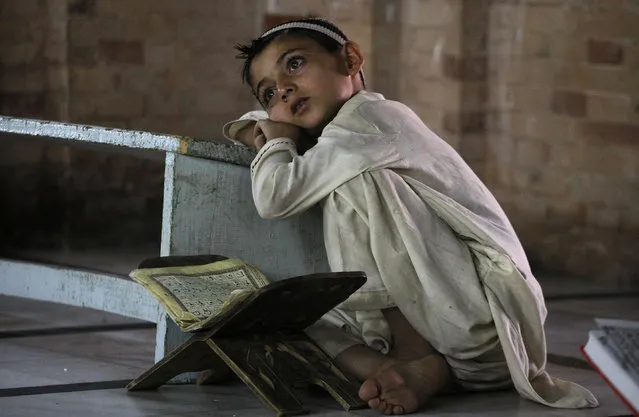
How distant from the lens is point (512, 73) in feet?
21.4

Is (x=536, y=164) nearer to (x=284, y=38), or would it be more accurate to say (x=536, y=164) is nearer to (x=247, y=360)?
(x=284, y=38)

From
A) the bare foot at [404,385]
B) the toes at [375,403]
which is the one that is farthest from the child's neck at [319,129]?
the toes at [375,403]

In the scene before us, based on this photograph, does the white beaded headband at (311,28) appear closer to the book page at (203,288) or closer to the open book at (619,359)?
the book page at (203,288)

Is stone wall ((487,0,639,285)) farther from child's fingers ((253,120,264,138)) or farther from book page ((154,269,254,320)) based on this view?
book page ((154,269,254,320))

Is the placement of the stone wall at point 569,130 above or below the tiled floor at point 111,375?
above

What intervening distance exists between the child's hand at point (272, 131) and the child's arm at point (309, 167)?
0.25 feet

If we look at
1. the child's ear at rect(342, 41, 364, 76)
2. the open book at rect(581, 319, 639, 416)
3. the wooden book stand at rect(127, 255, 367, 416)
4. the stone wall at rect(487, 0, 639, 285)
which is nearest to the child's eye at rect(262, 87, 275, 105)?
the child's ear at rect(342, 41, 364, 76)

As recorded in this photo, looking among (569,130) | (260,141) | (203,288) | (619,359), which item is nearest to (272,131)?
(260,141)

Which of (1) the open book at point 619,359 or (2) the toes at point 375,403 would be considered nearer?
(1) the open book at point 619,359

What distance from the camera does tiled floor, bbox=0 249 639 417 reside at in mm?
3316

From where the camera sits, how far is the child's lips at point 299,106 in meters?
3.68

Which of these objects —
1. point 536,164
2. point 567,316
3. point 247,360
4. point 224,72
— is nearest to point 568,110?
point 536,164

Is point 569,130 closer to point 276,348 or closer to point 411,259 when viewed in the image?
point 411,259

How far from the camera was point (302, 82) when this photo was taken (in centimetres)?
369
